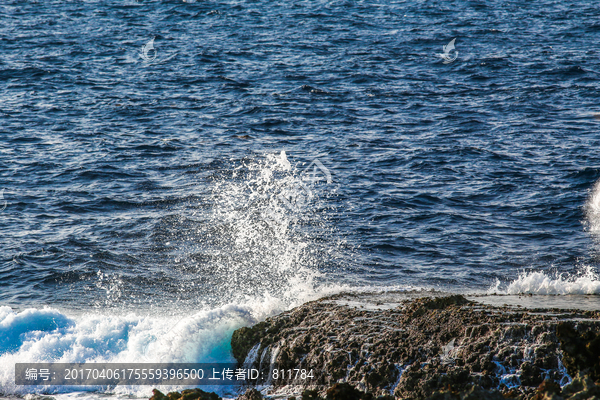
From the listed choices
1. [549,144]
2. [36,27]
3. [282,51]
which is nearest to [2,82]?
[36,27]

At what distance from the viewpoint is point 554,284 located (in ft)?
40.8

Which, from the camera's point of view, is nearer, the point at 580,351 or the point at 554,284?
the point at 580,351

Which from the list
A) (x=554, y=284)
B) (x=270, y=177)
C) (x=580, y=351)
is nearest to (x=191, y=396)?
(x=580, y=351)

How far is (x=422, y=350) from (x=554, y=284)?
17.0 feet

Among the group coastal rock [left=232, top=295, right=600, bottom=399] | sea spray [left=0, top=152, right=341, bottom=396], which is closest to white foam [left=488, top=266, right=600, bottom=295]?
coastal rock [left=232, top=295, right=600, bottom=399]

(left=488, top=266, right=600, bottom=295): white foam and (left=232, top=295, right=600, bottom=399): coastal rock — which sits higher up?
(left=232, top=295, right=600, bottom=399): coastal rock

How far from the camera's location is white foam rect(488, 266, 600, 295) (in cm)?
1212

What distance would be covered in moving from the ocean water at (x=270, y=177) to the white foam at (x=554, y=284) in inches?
1.7

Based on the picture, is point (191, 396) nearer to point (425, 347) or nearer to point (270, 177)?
point (425, 347)

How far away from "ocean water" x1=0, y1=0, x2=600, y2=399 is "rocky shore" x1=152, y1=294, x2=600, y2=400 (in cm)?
165

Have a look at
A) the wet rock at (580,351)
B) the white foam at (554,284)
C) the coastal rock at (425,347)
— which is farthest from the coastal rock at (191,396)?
the white foam at (554,284)

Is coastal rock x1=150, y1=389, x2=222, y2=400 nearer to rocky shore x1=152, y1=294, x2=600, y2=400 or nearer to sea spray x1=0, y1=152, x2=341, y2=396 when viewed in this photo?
rocky shore x1=152, y1=294, x2=600, y2=400

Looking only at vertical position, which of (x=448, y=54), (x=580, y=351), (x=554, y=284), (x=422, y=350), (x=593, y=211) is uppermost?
(x=448, y=54)

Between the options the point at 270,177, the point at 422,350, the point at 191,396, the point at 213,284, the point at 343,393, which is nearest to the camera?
the point at 343,393
